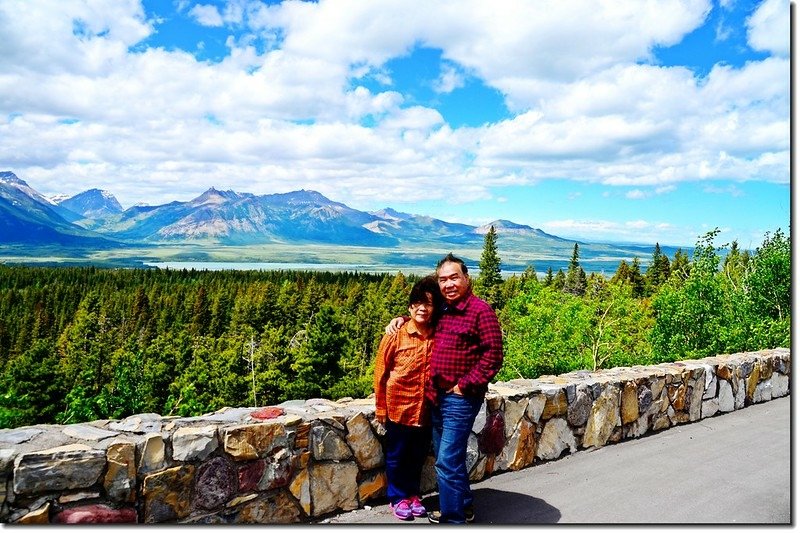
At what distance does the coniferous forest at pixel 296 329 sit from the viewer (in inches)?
467

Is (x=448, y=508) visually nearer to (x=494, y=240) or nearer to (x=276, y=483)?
(x=276, y=483)

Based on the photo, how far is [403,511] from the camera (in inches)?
162

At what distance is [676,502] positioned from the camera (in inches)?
172

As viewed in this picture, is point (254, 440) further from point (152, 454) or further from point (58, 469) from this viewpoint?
point (58, 469)

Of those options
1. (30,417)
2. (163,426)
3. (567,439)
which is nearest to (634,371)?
(567,439)

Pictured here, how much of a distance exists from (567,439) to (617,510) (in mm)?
1272

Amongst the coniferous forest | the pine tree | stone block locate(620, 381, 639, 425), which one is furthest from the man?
the pine tree

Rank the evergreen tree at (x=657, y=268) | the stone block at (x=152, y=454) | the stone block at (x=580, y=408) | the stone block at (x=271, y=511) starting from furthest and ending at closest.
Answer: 1. the evergreen tree at (x=657, y=268)
2. the stone block at (x=580, y=408)
3. the stone block at (x=271, y=511)
4. the stone block at (x=152, y=454)

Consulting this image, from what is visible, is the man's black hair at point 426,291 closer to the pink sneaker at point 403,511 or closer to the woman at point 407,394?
the woman at point 407,394

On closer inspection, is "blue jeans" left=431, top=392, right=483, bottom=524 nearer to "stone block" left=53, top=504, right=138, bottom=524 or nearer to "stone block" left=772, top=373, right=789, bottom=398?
"stone block" left=53, top=504, right=138, bottom=524

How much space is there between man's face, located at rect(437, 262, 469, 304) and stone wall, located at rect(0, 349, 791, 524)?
103cm

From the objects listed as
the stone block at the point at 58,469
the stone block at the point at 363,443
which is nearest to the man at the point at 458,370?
the stone block at the point at 363,443

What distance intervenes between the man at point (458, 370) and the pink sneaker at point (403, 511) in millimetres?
226

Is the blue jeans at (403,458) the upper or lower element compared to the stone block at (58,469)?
lower
